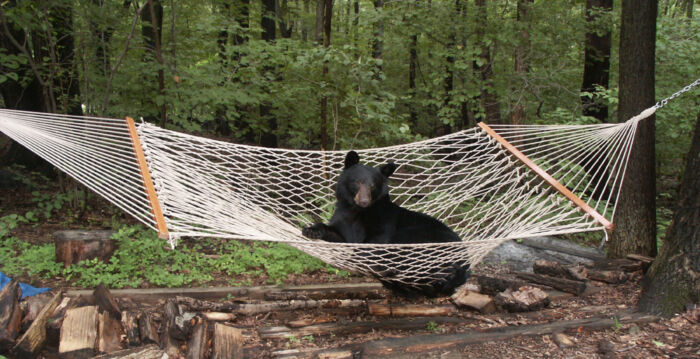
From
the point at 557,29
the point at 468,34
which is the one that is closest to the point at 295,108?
the point at 468,34

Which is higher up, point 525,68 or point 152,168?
point 525,68

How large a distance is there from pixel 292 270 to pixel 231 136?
16.1ft

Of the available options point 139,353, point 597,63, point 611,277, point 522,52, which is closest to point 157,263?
point 139,353

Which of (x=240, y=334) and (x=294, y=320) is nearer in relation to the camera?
(x=240, y=334)

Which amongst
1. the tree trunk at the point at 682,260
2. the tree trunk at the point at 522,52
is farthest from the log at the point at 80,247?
the tree trunk at the point at 522,52

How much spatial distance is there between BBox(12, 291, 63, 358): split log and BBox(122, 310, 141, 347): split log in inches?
14.0

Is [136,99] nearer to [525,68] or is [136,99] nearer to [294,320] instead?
[294,320]

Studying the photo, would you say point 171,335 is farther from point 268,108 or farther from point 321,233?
point 268,108

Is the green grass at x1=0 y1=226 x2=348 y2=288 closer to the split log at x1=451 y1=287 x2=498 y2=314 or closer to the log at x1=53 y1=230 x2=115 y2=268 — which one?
the log at x1=53 y1=230 x2=115 y2=268

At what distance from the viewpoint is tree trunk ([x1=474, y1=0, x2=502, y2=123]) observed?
557cm

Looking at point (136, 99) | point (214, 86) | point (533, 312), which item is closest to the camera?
point (533, 312)

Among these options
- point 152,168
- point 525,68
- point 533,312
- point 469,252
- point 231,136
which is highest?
point 525,68

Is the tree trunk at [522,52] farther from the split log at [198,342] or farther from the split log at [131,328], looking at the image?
the split log at [131,328]

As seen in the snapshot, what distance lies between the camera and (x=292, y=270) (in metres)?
3.53
